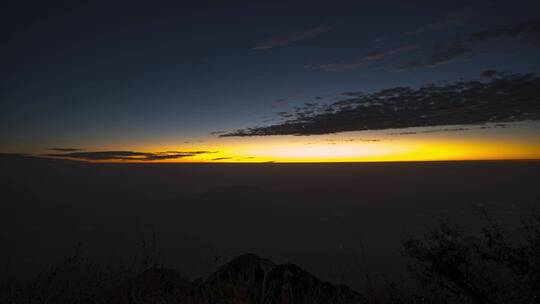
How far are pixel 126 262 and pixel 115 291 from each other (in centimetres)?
49

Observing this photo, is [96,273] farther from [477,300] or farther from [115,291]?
[477,300]

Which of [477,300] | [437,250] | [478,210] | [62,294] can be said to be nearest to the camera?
[62,294]

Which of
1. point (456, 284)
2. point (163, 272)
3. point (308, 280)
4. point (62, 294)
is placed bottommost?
point (456, 284)

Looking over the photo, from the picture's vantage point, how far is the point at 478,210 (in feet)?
31.5

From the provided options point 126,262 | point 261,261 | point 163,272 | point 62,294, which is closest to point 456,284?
point 261,261

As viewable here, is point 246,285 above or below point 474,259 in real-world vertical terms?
above

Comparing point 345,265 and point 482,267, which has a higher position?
point 345,265

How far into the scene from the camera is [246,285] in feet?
17.4

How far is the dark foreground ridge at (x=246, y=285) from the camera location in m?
5.15

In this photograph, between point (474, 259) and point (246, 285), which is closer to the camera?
point (246, 285)

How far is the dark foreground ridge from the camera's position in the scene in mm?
5148

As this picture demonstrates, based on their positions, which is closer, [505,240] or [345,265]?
[345,265]

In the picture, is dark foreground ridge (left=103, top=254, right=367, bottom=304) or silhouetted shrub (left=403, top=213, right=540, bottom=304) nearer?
dark foreground ridge (left=103, top=254, right=367, bottom=304)

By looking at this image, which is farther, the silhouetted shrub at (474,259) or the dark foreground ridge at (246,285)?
the silhouetted shrub at (474,259)
